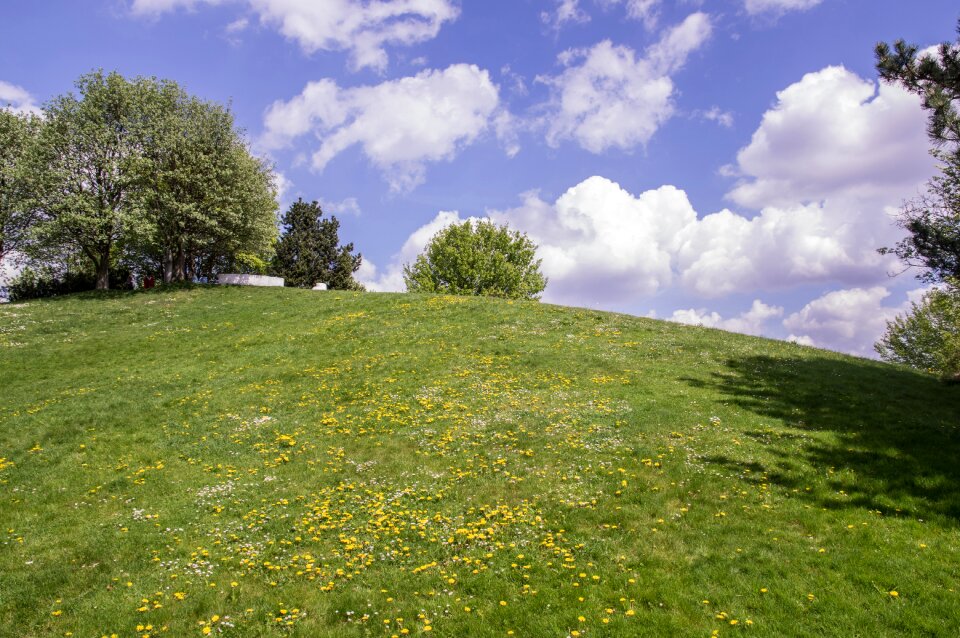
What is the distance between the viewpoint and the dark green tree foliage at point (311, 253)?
90375 mm

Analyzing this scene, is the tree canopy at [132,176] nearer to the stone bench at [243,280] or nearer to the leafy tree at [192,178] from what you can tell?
the leafy tree at [192,178]

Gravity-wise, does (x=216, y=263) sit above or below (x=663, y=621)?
above

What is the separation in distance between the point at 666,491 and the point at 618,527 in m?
2.67

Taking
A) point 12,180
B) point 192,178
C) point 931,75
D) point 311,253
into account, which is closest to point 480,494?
point 931,75

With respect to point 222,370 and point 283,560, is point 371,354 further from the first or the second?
point 283,560

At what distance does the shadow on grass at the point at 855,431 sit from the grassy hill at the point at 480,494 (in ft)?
0.42

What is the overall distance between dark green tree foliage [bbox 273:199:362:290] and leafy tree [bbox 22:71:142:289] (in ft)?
125

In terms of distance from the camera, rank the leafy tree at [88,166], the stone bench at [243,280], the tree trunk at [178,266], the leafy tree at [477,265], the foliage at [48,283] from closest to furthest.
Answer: the leafy tree at [88,166]
the stone bench at [243,280]
the tree trunk at [178,266]
the foliage at [48,283]
the leafy tree at [477,265]

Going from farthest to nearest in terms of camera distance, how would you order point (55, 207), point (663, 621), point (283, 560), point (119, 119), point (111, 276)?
point (111, 276), point (119, 119), point (55, 207), point (283, 560), point (663, 621)

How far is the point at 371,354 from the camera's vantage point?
31.4m

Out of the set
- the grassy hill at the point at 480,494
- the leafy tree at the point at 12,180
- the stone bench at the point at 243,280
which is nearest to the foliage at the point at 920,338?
the grassy hill at the point at 480,494

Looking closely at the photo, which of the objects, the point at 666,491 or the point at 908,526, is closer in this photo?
the point at 908,526

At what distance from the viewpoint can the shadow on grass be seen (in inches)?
576

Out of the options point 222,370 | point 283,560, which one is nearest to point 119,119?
point 222,370
